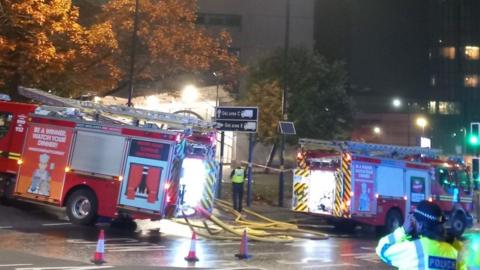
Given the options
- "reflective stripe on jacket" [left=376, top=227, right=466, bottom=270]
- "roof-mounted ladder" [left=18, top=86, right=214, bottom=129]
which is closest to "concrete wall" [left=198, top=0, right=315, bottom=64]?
"roof-mounted ladder" [left=18, top=86, right=214, bottom=129]

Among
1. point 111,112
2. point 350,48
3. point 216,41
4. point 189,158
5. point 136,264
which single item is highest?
point 350,48

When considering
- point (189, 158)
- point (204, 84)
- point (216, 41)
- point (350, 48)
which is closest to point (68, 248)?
point (189, 158)

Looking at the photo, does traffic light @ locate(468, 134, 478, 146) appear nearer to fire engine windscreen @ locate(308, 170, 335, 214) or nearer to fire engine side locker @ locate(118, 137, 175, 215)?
fire engine windscreen @ locate(308, 170, 335, 214)

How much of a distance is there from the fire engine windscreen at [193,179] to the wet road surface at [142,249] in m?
0.97

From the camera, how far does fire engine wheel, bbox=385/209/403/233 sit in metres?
18.5

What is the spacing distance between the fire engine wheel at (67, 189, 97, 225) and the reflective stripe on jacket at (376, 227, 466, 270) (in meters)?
12.0

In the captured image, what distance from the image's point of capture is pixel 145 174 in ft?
46.7

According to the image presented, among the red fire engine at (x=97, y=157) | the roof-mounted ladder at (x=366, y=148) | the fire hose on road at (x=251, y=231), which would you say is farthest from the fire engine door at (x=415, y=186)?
the red fire engine at (x=97, y=157)

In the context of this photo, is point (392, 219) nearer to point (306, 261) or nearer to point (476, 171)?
point (476, 171)

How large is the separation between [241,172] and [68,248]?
9549 millimetres

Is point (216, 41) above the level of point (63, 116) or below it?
above

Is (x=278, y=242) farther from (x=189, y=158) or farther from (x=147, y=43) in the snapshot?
(x=147, y=43)

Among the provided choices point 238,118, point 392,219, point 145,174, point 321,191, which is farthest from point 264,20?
point 145,174

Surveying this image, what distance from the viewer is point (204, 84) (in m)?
38.9
